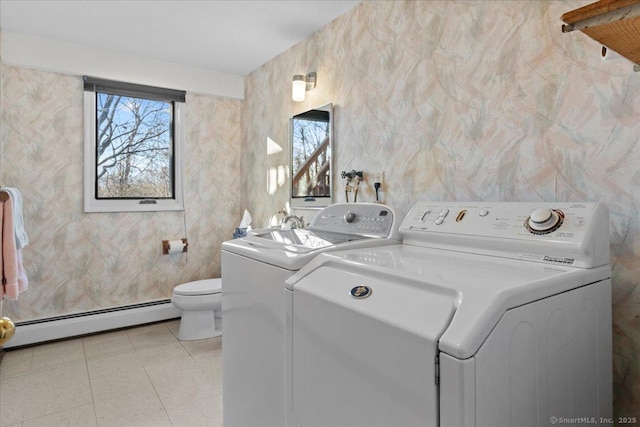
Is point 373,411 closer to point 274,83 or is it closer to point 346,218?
point 346,218

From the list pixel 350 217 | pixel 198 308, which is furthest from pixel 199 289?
pixel 350 217

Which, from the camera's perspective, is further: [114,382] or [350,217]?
[114,382]

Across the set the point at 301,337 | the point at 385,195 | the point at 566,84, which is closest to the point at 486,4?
the point at 566,84

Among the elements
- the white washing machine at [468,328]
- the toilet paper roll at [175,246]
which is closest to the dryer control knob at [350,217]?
the white washing machine at [468,328]

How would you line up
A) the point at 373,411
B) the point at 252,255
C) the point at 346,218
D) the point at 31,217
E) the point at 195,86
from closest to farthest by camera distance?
the point at 373,411 < the point at 252,255 < the point at 346,218 < the point at 31,217 < the point at 195,86

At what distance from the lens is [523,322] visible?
741 millimetres

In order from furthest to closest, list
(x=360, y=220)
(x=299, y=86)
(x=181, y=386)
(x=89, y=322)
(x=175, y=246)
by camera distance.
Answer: (x=175, y=246) → (x=89, y=322) → (x=299, y=86) → (x=181, y=386) → (x=360, y=220)

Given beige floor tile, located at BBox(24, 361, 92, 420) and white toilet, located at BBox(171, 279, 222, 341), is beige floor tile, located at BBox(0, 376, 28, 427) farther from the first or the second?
white toilet, located at BBox(171, 279, 222, 341)

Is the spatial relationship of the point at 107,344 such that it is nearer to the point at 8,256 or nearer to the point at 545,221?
the point at 8,256

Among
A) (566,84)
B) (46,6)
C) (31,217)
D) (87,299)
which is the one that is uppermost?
(46,6)

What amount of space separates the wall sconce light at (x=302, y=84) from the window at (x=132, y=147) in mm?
1340

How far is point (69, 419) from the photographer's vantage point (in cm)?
186

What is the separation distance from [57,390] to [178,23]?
8.00 feet

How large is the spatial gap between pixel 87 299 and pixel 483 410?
325cm
